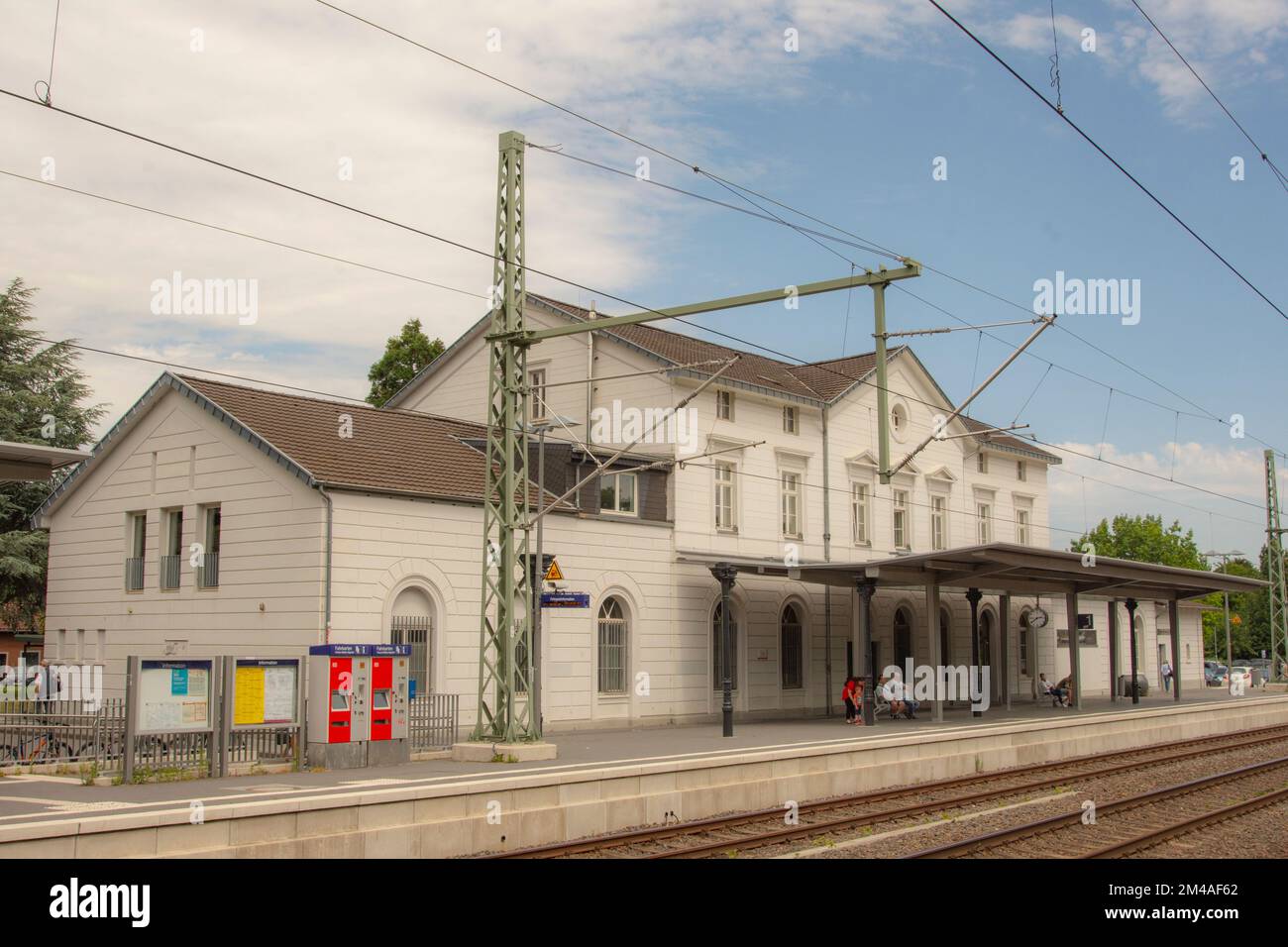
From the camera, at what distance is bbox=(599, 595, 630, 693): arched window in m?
31.6

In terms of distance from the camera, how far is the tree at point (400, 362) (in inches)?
2021

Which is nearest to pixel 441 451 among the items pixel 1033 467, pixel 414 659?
pixel 414 659

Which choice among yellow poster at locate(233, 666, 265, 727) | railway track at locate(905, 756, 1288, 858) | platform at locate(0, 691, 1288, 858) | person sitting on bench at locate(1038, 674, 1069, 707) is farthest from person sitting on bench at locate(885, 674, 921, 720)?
yellow poster at locate(233, 666, 265, 727)

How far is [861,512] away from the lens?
136 ft

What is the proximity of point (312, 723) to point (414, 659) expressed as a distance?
6272mm

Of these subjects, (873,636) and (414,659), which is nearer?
(414,659)

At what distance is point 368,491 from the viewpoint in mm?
26156

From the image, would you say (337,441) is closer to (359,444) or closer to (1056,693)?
(359,444)

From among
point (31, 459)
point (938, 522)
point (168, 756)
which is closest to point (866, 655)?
point (938, 522)

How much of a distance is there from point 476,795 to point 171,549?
17.8 m

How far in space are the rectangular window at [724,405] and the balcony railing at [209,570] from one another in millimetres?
13945

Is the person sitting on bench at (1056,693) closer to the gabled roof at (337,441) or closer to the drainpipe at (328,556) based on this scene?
the gabled roof at (337,441)

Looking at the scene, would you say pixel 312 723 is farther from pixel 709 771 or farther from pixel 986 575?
pixel 986 575

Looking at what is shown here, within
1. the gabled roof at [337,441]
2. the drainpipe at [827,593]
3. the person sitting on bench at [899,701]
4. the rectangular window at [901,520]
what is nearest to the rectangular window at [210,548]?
the gabled roof at [337,441]
